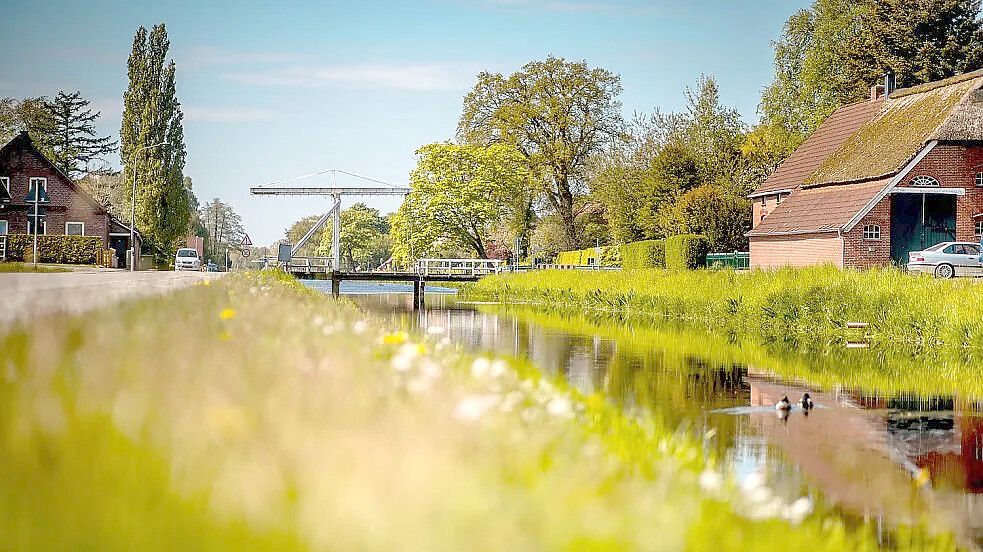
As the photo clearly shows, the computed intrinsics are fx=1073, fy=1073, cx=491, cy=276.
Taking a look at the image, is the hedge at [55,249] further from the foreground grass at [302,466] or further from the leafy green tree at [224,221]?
the leafy green tree at [224,221]

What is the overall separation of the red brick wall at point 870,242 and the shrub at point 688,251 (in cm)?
906

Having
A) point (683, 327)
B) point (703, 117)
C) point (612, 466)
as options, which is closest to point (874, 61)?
point (703, 117)

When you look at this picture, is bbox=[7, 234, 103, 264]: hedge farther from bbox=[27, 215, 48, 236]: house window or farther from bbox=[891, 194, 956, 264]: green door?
bbox=[891, 194, 956, 264]: green door

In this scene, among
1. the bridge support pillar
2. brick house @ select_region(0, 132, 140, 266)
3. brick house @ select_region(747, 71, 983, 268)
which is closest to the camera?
brick house @ select_region(747, 71, 983, 268)

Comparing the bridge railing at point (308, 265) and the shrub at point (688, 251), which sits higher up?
the shrub at point (688, 251)

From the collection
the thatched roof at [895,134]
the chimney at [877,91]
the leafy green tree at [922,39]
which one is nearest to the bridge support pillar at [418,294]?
the thatched roof at [895,134]

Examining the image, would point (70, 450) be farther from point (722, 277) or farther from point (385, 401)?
point (722, 277)

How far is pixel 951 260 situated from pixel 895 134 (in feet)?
30.5

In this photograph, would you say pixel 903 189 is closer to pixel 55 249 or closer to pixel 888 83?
pixel 888 83

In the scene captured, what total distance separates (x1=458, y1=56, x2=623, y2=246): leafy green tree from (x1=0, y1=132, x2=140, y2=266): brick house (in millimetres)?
28272

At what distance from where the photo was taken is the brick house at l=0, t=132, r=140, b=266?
65.5 meters

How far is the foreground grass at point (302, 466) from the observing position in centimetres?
308

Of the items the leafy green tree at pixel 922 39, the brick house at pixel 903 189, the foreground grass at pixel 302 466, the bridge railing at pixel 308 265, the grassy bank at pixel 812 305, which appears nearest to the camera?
the foreground grass at pixel 302 466

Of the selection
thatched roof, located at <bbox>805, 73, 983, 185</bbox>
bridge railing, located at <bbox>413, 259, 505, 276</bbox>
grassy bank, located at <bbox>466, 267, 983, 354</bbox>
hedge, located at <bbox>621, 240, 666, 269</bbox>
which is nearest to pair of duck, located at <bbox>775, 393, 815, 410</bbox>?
grassy bank, located at <bbox>466, 267, 983, 354</bbox>
